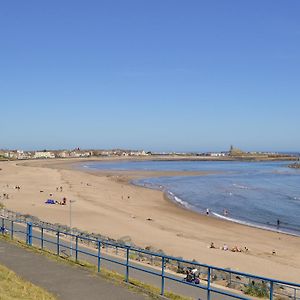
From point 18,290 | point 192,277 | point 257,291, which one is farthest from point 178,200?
point 18,290

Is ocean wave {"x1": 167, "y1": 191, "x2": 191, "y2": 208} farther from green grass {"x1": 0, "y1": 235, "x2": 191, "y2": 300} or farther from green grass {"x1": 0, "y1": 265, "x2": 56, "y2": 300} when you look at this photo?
green grass {"x1": 0, "y1": 265, "x2": 56, "y2": 300}

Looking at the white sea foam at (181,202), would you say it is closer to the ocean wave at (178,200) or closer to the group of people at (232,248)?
the ocean wave at (178,200)

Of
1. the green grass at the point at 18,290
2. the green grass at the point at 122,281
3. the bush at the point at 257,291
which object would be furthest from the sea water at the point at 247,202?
the green grass at the point at 18,290

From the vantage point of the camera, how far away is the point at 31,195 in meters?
47.1

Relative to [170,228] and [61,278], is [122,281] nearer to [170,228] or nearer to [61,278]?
[61,278]

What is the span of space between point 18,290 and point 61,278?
67.6 inches

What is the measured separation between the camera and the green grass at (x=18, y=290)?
30.0 ft

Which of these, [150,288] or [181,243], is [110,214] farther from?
[150,288]

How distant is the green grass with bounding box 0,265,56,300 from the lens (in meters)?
9.15

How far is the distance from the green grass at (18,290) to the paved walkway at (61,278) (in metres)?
0.31

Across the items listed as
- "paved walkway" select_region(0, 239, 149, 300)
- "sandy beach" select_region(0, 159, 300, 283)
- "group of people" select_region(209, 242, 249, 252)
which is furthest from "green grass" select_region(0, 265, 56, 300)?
"group of people" select_region(209, 242, 249, 252)

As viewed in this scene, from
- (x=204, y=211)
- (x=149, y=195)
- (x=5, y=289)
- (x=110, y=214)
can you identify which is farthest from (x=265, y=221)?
(x=5, y=289)

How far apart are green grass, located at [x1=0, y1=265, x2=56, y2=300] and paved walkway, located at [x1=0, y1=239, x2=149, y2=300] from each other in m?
0.31

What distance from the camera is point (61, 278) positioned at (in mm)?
11219
